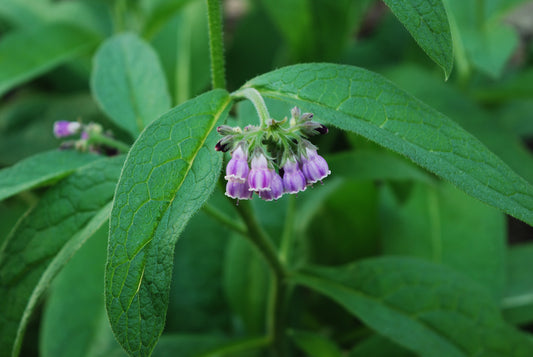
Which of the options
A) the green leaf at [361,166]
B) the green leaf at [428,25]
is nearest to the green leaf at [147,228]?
the green leaf at [428,25]

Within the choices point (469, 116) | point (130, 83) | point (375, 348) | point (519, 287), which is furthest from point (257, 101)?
point (469, 116)

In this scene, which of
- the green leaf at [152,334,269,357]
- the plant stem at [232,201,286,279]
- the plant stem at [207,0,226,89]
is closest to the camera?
the plant stem at [207,0,226,89]

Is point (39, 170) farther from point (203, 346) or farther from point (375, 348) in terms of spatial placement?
point (375, 348)

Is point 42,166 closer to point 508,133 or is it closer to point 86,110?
point 86,110

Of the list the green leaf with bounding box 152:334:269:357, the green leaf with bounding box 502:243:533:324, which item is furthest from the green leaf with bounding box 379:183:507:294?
the green leaf with bounding box 152:334:269:357

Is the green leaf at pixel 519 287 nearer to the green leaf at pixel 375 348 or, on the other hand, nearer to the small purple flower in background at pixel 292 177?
the green leaf at pixel 375 348

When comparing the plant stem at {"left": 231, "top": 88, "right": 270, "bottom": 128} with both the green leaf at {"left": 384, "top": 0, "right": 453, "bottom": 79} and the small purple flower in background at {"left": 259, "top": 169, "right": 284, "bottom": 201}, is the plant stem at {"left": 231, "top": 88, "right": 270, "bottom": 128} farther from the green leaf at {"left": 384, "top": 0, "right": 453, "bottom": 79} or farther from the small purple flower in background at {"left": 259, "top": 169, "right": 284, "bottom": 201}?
the green leaf at {"left": 384, "top": 0, "right": 453, "bottom": 79}
